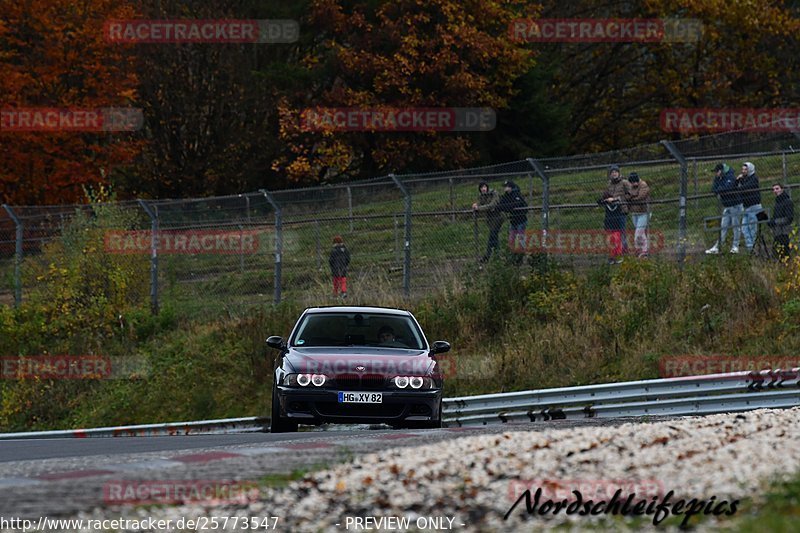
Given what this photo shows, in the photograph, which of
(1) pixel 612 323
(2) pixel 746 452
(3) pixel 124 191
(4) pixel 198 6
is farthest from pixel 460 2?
(2) pixel 746 452

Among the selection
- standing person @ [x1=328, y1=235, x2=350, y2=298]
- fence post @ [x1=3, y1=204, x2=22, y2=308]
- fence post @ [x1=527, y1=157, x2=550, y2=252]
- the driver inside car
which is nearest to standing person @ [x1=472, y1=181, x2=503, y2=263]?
fence post @ [x1=527, y1=157, x2=550, y2=252]

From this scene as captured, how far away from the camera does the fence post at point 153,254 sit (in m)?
28.1

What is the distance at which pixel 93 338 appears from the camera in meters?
28.4

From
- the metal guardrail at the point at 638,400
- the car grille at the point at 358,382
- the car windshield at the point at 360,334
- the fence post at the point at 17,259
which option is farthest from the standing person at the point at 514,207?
the fence post at the point at 17,259

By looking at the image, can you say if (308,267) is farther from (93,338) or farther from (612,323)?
(612,323)

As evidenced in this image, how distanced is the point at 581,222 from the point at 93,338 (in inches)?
406

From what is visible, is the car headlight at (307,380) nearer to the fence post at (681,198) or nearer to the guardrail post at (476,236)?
the fence post at (681,198)

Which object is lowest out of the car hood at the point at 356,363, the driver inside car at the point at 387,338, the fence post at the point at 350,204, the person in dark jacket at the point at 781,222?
the car hood at the point at 356,363

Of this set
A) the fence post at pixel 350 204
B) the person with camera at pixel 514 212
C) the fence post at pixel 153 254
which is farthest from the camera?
the fence post at pixel 153 254

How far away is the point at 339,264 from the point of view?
26203mm

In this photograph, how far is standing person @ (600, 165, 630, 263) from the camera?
23.5 meters

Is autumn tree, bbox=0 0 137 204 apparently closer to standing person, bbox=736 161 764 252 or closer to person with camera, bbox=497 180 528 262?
person with camera, bbox=497 180 528 262

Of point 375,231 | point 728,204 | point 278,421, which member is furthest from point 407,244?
point 278,421

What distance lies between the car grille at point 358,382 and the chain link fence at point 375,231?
871cm
